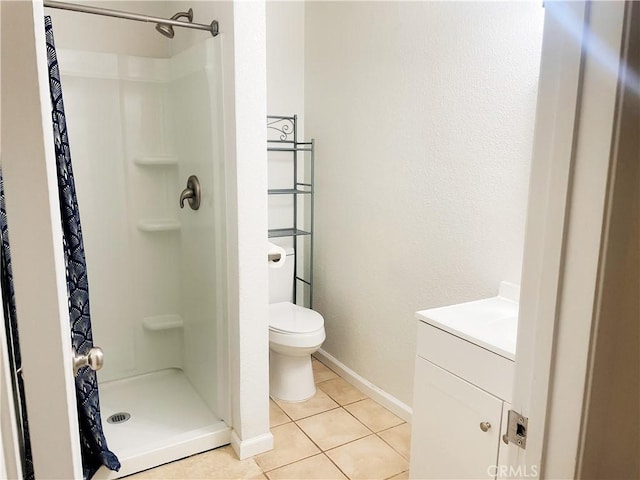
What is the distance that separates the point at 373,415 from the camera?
2.40 metres

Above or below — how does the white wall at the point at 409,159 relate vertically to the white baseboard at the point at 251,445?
above

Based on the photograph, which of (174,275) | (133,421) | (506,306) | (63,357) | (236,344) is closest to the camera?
(63,357)

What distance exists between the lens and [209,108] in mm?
2086

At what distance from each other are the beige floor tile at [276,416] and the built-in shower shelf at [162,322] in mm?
705

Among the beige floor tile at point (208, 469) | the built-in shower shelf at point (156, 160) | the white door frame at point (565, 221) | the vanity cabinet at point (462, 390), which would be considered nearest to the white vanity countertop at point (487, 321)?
the vanity cabinet at point (462, 390)

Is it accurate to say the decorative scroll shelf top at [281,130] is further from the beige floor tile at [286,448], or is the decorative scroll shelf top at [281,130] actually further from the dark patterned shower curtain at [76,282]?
the beige floor tile at [286,448]

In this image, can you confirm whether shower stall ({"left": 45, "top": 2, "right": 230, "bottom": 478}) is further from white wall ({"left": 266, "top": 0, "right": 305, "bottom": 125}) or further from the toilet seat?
white wall ({"left": 266, "top": 0, "right": 305, "bottom": 125})

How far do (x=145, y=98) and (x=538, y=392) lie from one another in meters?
2.44

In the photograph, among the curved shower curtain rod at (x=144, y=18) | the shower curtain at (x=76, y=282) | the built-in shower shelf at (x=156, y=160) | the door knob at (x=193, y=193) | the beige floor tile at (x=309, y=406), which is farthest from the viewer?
the built-in shower shelf at (x=156, y=160)

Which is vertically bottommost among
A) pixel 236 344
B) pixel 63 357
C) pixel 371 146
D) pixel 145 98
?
pixel 236 344

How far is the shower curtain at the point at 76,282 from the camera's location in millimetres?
1572

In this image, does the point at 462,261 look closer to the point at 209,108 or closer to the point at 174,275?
the point at 209,108

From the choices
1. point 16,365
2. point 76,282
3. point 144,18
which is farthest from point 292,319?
point 16,365

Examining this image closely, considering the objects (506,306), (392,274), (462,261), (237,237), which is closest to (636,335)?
(506,306)
